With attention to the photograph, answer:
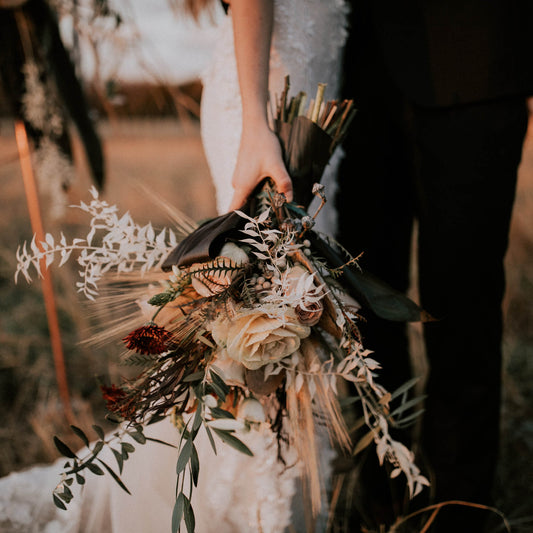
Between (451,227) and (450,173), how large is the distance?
0.11 metres

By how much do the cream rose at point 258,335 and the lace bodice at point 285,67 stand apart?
41cm

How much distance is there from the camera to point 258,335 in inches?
23.5

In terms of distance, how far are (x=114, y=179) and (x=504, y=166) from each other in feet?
15.7

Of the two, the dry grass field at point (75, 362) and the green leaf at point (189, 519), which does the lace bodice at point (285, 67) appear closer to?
the dry grass field at point (75, 362)

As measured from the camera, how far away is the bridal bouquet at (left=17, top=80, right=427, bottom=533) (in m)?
0.60

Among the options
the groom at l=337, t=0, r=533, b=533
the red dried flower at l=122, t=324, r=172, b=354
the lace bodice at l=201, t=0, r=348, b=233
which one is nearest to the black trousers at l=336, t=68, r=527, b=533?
the groom at l=337, t=0, r=533, b=533

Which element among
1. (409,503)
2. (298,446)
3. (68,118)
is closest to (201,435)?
(298,446)

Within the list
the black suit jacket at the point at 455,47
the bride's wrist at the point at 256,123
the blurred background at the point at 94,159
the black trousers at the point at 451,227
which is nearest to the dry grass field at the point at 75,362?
the blurred background at the point at 94,159

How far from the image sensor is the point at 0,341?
217 cm

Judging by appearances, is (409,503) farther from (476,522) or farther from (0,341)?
(0,341)

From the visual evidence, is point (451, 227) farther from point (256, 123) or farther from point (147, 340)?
point (147, 340)

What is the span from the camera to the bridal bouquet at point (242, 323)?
0.60 m

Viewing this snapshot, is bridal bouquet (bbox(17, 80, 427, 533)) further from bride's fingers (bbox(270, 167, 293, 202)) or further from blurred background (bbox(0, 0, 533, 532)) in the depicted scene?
blurred background (bbox(0, 0, 533, 532))

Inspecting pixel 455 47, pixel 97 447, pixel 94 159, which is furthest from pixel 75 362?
pixel 455 47
